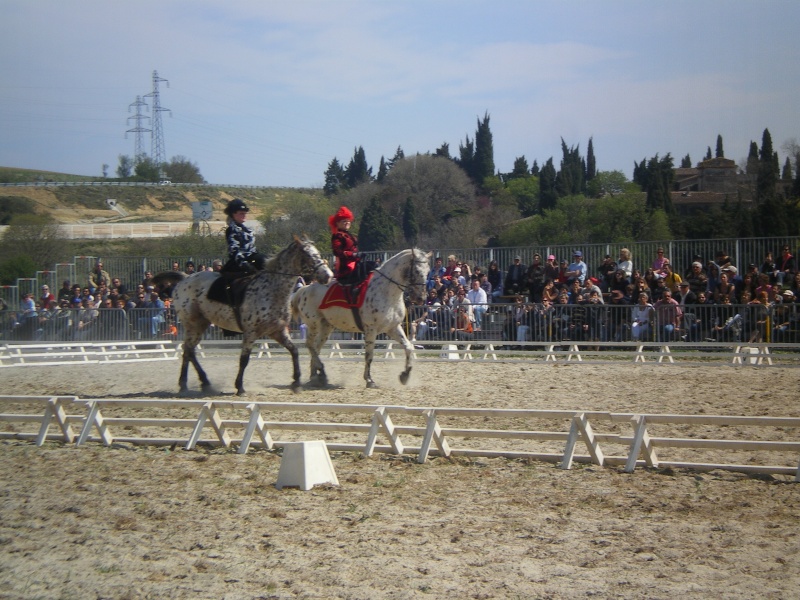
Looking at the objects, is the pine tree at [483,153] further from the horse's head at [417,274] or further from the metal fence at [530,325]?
the horse's head at [417,274]

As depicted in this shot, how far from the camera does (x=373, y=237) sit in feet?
186

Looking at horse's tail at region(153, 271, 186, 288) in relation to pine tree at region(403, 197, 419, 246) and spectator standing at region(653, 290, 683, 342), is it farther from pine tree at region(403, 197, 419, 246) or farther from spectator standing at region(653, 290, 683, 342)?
pine tree at region(403, 197, 419, 246)

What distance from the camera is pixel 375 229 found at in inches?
2245

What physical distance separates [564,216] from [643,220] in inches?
250

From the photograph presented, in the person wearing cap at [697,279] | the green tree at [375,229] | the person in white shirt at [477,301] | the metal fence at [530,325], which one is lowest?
the metal fence at [530,325]

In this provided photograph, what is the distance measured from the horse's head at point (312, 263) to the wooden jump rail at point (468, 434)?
2.68m

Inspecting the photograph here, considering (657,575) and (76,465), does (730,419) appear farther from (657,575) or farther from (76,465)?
(76,465)

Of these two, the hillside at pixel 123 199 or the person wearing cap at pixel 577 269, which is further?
the hillside at pixel 123 199

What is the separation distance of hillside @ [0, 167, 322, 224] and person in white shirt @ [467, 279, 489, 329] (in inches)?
2324

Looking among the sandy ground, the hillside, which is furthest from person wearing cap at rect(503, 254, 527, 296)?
the hillside

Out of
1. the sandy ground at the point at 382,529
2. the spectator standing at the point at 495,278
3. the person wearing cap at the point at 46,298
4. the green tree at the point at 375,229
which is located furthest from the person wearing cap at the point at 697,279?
the green tree at the point at 375,229

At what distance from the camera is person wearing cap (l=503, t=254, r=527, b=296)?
24.0 meters

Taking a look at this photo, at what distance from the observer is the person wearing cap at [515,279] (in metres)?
24.0

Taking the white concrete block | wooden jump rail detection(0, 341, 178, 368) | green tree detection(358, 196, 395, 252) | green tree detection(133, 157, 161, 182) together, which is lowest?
the white concrete block
